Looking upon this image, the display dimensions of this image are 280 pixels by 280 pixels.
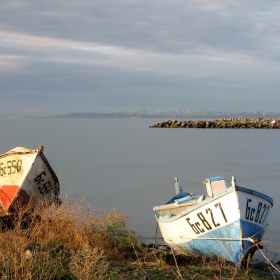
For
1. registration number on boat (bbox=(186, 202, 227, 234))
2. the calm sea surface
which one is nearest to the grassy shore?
registration number on boat (bbox=(186, 202, 227, 234))

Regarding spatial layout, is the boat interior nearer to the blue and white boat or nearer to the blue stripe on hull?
the blue and white boat

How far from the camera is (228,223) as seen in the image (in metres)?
9.23

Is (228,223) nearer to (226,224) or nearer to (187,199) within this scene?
(226,224)

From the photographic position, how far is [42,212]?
413 inches

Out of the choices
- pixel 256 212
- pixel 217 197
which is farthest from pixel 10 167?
pixel 256 212

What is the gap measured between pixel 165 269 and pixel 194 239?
1868 millimetres

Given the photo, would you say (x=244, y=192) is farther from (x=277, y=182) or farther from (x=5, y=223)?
(x=277, y=182)

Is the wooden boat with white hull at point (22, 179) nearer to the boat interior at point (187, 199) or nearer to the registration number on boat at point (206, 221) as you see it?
the boat interior at point (187, 199)

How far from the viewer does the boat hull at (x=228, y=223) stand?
907 centimetres

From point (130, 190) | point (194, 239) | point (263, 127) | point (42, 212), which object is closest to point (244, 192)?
point (194, 239)

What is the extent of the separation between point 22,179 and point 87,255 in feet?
17.1

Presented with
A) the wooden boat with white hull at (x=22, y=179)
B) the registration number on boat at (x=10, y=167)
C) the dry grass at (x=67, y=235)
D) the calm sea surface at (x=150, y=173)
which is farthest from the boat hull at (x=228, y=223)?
the registration number on boat at (x=10, y=167)

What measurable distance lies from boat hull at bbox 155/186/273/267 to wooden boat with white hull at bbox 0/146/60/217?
3740mm

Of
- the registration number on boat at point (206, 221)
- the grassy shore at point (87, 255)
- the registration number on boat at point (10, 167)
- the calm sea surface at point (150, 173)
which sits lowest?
the calm sea surface at point (150, 173)
